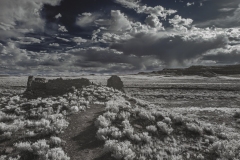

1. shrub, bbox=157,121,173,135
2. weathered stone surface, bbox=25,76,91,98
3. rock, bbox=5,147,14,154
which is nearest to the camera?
rock, bbox=5,147,14,154

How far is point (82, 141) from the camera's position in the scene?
818cm

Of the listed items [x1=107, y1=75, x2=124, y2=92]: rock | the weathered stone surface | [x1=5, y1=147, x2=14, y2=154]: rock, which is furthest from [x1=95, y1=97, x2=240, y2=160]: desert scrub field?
[x1=107, y1=75, x2=124, y2=92]: rock

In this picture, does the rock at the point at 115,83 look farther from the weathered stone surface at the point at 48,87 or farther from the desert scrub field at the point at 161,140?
the desert scrub field at the point at 161,140

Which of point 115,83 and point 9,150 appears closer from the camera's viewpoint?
point 9,150

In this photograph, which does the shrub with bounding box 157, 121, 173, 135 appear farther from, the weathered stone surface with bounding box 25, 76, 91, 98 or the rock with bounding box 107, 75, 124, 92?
the rock with bounding box 107, 75, 124, 92

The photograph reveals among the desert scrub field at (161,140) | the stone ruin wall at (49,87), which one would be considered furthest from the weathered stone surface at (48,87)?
the desert scrub field at (161,140)

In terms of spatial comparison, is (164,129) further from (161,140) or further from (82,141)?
(82,141)

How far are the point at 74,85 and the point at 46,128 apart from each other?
48.0 ft

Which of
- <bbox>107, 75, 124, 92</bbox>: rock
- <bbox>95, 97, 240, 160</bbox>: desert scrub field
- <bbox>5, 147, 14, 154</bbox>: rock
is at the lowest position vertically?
<bbox>95, 97, 240, 160</bbox>: desert scrub field

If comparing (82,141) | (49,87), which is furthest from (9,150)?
(49,87)

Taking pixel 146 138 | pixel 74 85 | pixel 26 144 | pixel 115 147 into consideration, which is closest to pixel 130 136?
pixel 146 138

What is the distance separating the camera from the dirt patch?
7.07 meters

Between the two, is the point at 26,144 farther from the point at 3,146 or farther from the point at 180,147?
the point at 180,147

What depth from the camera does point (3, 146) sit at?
285 inches
